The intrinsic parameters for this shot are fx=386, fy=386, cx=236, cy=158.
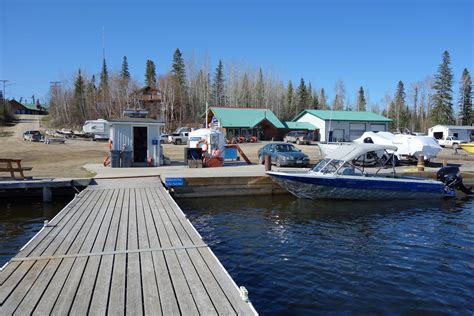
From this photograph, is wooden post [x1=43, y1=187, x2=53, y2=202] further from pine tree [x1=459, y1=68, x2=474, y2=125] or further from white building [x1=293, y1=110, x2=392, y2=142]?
pine tree [x1=459, y1=68, x2=474, y2=125]

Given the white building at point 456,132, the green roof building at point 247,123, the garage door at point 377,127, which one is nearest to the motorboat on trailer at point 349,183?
the green roof building at point 247,123

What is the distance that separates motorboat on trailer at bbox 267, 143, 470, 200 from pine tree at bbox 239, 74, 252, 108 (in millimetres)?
73003

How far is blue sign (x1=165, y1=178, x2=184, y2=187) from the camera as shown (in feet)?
50.4

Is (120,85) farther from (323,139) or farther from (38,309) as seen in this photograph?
(38,309)

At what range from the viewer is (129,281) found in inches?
208

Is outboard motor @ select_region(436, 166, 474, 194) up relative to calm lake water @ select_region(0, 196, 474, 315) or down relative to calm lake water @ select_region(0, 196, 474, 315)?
up

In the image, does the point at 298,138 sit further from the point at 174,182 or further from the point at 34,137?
the point at 174,182

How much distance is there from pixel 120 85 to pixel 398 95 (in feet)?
231

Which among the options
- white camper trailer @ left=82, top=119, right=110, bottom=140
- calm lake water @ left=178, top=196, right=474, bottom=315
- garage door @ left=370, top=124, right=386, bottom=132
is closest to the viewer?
calm lake water @ left=178, top=196, right=474, bottom=315

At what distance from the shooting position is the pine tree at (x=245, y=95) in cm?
8831

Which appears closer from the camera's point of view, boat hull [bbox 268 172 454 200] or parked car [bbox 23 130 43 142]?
boat hull [bbox 268 172 454 200]

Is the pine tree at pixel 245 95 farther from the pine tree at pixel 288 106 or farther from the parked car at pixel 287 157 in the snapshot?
the parked car at pixel 287 157

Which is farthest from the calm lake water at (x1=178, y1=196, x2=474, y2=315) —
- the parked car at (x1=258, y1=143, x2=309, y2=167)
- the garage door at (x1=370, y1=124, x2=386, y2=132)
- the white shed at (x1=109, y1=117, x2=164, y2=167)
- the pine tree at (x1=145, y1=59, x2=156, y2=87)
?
the pine tree at (x1=145, y1=59, x2=156, y2=87)

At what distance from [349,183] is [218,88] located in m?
76.7
